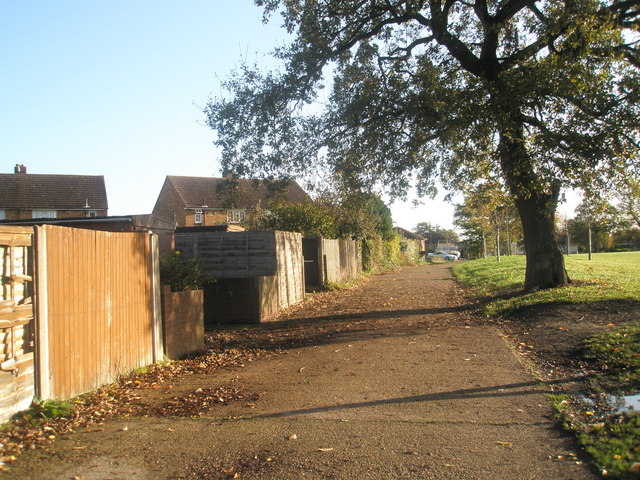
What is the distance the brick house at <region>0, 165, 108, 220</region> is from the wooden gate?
3708cm

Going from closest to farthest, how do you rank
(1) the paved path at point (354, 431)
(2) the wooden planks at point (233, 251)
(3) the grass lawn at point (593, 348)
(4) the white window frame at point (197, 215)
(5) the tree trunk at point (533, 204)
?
1. (1) the paved path at point (354, 431)
2. (3) the grass lawn at point (593, 348)
3. (5) the tree trunk at point (533, 204)
4. (2) the wooden planks at point (233, 251)
5. (4) the white window frame at point (197, 215)

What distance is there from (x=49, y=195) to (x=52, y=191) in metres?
0.48

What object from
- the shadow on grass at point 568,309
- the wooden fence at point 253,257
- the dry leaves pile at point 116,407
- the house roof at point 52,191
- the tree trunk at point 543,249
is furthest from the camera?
the house roof at point 52,191

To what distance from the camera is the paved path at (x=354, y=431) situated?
159 inches

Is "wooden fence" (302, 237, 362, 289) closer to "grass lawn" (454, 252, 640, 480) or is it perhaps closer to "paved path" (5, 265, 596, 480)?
"grass lawn" (454, 252, 640, 480)

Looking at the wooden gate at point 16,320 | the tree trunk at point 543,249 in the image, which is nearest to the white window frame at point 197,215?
the tree trunk at point 543,249

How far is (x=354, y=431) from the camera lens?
4.86 meters

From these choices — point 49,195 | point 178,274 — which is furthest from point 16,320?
point 49,195

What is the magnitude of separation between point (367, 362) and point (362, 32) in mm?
10340

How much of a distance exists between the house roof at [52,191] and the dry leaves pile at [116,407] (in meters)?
35.9

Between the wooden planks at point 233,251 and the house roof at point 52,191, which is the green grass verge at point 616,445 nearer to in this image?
the wooden planks at point 233,251

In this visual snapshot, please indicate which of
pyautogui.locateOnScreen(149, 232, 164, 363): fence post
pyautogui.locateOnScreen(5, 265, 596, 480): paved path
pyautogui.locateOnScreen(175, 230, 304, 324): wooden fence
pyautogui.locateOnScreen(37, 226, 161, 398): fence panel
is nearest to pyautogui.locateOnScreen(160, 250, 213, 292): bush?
pyautogui.locateOnScreen(149, 232, 164, 363): fence post

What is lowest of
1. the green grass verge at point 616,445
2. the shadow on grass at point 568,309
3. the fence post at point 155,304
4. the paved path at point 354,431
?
the paved path at point 354,431

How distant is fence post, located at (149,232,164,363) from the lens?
316 inches
